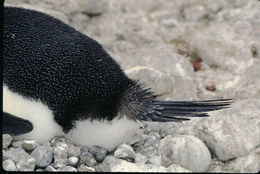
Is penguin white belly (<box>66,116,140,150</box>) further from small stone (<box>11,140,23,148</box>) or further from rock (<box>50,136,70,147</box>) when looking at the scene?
small stone (<box>11,140,23,148</box>)

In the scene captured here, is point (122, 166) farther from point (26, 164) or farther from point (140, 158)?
point (26, 164)

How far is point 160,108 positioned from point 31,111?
29.3 inches

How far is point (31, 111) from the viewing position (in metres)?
2.25

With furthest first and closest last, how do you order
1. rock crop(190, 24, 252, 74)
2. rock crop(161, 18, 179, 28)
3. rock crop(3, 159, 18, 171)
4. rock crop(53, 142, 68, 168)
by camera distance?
rock crop(161, 18, 179, 28) → rock crop(190, 24, 252, 74) → rock crop(53, 142, 68, 168) → rock crop(3, 159, 18, 171)

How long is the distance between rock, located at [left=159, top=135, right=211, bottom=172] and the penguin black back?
0.37 metres

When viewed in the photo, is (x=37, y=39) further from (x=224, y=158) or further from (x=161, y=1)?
(x=161, y=1)

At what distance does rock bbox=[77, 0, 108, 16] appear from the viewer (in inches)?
154

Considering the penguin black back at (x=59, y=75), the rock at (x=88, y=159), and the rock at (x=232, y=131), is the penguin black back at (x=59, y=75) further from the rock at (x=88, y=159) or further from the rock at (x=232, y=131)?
the rock at (x=232, y=131)

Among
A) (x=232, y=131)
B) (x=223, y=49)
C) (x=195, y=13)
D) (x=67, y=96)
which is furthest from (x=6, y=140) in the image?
(x=195, y=13)

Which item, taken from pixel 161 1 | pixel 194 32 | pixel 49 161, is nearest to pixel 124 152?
pixel 49 161

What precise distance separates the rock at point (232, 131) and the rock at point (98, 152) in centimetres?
60

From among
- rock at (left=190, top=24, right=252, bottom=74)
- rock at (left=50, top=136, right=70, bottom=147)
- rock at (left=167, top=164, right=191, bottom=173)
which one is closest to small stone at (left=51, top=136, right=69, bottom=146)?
rock at (left=50, top=136, right=70, bottom=147)

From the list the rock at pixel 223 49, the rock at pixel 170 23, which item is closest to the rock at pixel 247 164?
the rock at pixel 223 49

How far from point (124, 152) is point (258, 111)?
2.85 ft
